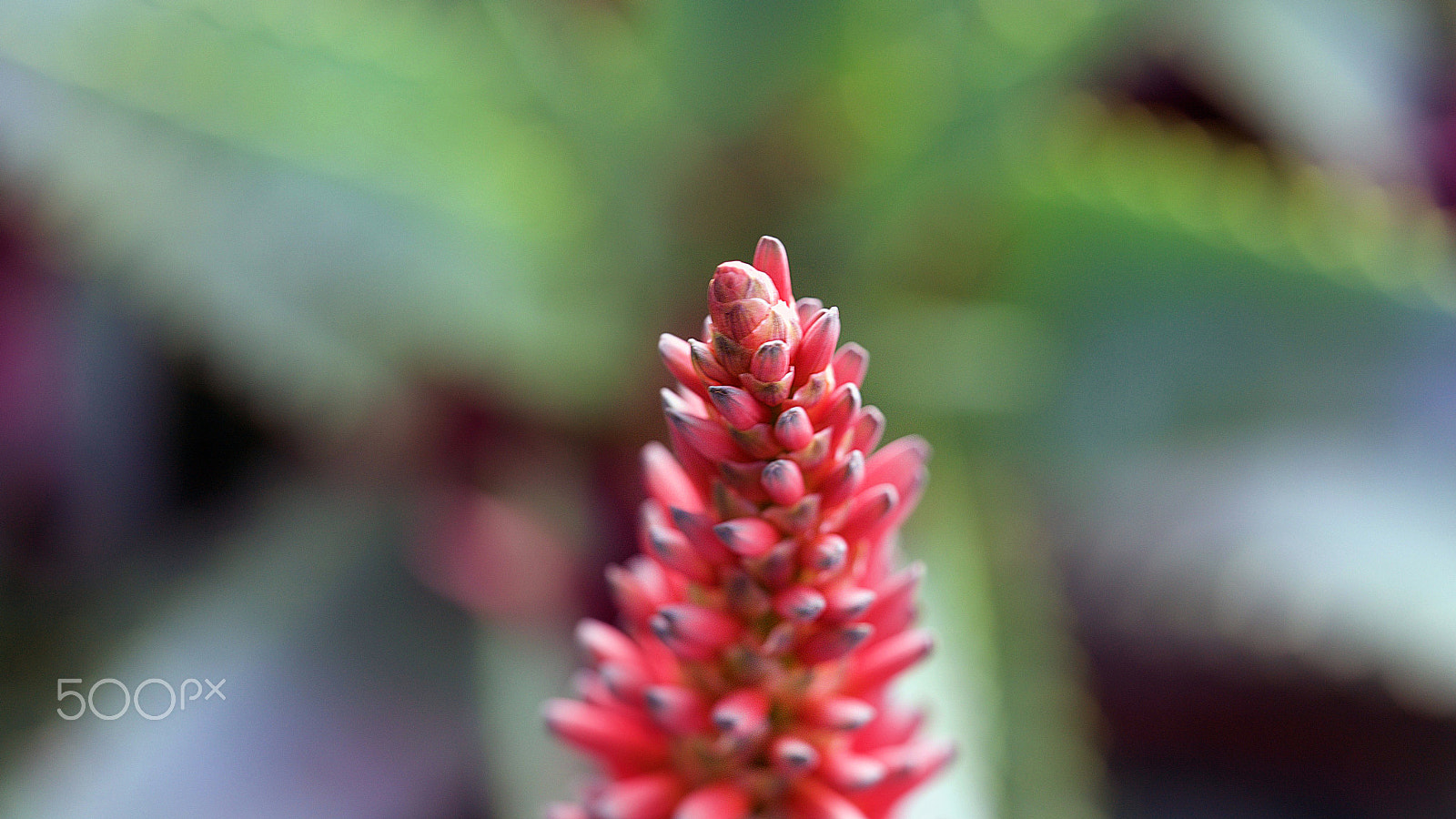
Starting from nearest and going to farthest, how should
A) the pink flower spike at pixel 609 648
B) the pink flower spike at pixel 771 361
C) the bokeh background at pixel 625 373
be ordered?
the pink flower spike at pixel 771 361 → the pink flower spike at pixel 609 648 → the bokeh background at pixel 625 373

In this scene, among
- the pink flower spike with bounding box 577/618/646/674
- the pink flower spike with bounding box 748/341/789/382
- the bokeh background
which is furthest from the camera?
the bokeh background

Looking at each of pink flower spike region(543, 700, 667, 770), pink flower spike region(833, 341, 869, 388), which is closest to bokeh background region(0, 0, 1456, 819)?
pink flower spike region(543, 700, 667, 770)

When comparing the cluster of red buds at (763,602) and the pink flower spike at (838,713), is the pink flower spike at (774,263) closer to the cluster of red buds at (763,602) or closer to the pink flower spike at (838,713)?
the cluster of red buds at (763,602)

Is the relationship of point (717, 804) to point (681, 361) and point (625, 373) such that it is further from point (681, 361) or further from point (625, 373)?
point (625, 373)

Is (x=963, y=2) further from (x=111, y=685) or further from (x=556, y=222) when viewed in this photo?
(x=111, y=685)

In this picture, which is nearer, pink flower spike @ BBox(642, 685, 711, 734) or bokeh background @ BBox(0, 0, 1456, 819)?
pink flower spike @ BBox(642, 685, 711, 734)

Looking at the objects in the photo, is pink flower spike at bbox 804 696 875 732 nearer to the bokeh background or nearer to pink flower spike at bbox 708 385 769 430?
pink flower spike at bbox 708 385 769 430

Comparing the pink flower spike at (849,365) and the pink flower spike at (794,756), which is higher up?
the pink flower spike at (849,365)

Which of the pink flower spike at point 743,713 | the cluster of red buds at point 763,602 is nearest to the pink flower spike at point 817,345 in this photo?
the cluster of red buds at point 763,602
